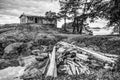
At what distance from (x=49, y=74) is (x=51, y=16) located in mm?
38264

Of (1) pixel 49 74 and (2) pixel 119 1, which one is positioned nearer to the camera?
(1) pixel 49 74

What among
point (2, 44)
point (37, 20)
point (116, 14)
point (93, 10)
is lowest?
point (2, 44)

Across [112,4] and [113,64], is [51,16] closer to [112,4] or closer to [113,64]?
[112,4]

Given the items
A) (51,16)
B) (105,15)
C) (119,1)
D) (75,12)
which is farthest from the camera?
(51,16)

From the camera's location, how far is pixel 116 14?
7.52 meters

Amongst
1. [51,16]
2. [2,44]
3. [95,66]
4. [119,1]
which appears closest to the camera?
[95,66]

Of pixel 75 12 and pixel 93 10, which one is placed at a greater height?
pixel 75 12

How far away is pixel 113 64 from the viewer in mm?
4633

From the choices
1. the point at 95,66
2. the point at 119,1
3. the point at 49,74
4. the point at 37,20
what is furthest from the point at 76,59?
the point at 37,20

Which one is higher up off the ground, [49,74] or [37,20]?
[37,20]

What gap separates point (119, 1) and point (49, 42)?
11.6 m

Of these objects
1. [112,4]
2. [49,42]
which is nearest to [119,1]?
[112,4]

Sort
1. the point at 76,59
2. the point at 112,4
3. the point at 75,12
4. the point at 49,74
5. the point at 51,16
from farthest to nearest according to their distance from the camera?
the point at 51,16, the point at 75,12, the point at 112,4, the point at 76,59, the point at 49,74

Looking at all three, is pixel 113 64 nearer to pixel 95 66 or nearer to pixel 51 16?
pixel 95 66
